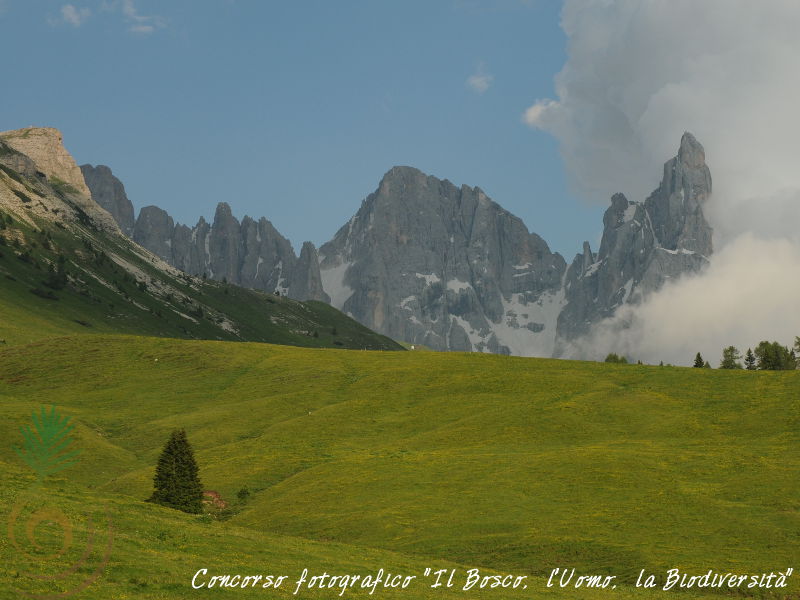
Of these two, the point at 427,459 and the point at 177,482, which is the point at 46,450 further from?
the point at 427,459

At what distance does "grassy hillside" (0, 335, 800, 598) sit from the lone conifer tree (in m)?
4.06

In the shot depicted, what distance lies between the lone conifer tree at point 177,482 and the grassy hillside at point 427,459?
4.06m

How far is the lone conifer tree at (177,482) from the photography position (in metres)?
61.7

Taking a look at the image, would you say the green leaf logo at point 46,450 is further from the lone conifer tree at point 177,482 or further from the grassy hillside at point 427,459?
the lone conifer tree at point 177,482

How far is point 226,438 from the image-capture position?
307 ft

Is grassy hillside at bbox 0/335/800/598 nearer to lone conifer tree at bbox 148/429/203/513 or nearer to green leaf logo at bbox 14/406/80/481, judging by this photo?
green leaf logo at bbox 14/406/80/481

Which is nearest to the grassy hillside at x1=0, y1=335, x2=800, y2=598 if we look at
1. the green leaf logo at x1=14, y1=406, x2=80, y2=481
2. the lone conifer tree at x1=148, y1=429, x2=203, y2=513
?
the green leaf logo at x1=14, y1=406, x2=80, y2=481

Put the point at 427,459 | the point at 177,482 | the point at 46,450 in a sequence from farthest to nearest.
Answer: the point at 427,459
the point at 177,482
the point at 46,450

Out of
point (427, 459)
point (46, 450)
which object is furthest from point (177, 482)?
point (46, 450)

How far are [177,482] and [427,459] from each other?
2361 cm

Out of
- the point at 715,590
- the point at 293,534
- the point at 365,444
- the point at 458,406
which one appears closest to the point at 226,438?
the point at 365,444

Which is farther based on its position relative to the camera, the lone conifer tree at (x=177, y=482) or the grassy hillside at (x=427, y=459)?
the lone conifer tree at (x=177, y=482)

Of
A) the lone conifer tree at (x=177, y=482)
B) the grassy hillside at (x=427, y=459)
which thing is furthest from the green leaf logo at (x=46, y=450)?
the lone conifer tree at (x=177, y=482)

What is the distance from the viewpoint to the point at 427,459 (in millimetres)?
77562
